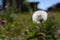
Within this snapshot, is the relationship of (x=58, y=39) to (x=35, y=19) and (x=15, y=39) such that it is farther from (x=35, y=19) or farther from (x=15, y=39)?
(x=15, y=39)

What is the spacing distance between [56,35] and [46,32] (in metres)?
0.09

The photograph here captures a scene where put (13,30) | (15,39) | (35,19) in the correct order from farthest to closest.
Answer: (35,19), (13,30), (15,39)

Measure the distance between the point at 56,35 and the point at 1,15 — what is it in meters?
0.76

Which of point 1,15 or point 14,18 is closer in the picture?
point 1,15

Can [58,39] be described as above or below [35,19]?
below

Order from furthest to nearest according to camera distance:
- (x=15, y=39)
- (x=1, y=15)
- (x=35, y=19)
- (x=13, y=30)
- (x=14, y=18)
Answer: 1. (x=14, y=18)
2. (x=1, y=15)
3. (x=35, y=19)
4. (x=13, y=30)
5. (x=15, y=39)

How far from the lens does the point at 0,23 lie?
7.48 ft

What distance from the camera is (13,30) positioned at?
217 centimetres

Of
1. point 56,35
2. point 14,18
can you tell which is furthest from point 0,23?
point 14,18

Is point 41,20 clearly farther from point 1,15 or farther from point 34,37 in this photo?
point 1,15

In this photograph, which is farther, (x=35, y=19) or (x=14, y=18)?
(x=14, y=18)

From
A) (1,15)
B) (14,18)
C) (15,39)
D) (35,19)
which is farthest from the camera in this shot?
(14,18)

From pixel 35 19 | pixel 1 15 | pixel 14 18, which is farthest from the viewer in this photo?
pixel 14 18

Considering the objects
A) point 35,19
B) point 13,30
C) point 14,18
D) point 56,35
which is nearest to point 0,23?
point 13,30
